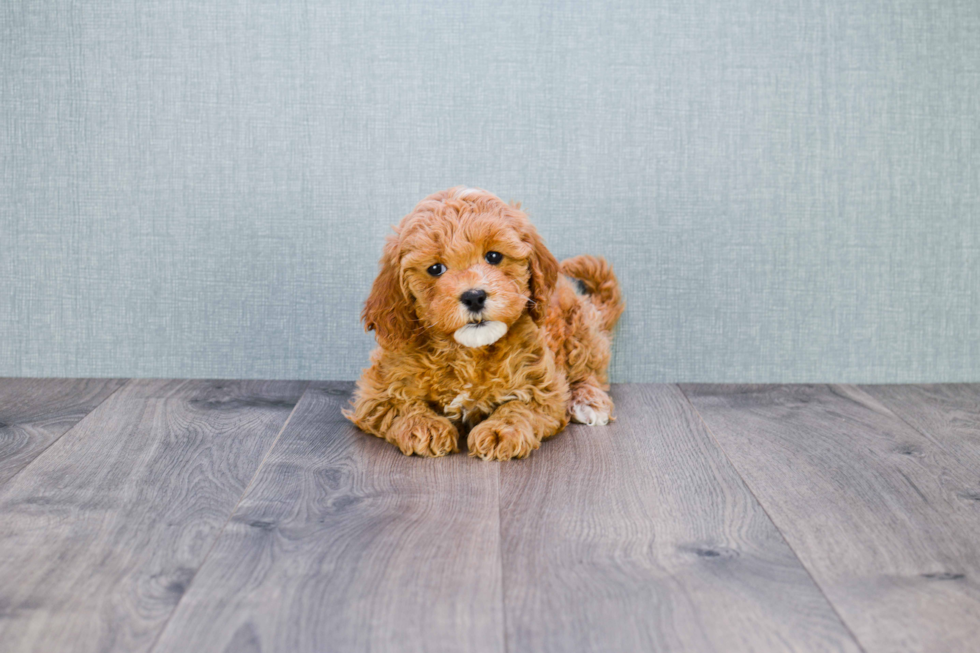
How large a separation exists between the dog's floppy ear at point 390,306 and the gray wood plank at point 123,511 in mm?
382

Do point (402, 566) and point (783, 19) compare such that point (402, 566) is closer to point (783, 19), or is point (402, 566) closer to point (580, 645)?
point (580, 645)

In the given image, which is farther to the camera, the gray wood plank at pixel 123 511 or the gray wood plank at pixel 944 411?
the gray wood plank at pixel 944 411

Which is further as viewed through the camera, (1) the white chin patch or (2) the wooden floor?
(1) the white chin patch

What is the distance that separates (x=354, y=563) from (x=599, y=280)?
119 centimetres

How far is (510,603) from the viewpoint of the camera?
112cm

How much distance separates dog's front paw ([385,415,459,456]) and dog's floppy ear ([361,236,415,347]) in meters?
0.18

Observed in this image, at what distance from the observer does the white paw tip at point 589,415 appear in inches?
76.0

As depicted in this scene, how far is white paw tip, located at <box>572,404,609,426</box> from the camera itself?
6.33 feet

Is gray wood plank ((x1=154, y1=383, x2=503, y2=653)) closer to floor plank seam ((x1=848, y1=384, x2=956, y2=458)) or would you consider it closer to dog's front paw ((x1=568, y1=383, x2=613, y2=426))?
dog's front paw ((x1=568, y1=383, x2=613, y2=426))

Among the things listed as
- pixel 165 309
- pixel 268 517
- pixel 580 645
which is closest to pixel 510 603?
pixel 580 645

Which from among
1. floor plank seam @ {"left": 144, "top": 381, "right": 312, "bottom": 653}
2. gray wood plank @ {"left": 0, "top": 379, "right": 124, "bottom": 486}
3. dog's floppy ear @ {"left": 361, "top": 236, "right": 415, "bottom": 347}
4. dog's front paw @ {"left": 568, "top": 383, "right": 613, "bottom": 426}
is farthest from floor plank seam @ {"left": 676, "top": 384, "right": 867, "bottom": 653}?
gray wood plank @ {"left": 0, "top": 379, "right": 124, "bottom": 486}

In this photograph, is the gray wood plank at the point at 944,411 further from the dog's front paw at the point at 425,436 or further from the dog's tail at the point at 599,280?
the dog's front paw at the point at 425,436

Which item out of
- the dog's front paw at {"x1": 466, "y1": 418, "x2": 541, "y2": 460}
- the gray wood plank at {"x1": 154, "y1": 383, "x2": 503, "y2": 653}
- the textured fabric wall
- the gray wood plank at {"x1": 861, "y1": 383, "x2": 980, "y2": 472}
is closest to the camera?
the gray wood plank at {"x1": 154, "y1": 383, "x2": 503, "y2": 653}

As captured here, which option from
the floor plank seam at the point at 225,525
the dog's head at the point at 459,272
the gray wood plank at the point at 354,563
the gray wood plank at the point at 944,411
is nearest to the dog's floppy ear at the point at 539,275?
the dog's head at the point at 459,272
